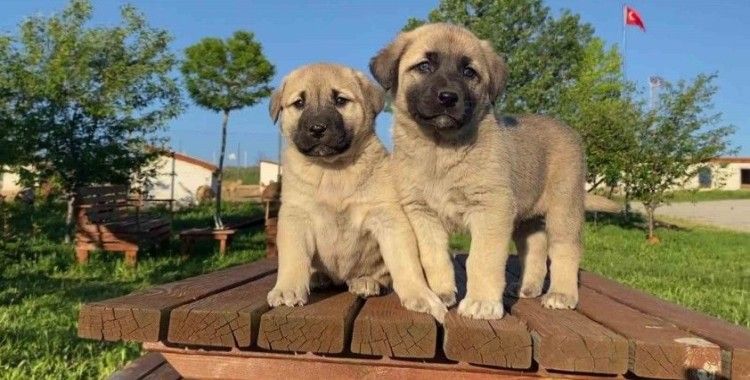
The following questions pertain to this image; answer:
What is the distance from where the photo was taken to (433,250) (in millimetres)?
3287

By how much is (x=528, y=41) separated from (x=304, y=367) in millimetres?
28243

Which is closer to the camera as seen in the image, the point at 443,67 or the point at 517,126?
the point at 443,67

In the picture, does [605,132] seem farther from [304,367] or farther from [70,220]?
[304,367]

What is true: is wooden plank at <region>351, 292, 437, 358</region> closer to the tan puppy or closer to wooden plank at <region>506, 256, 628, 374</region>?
wooden plank at <region>506, 256, 628, 374</region>

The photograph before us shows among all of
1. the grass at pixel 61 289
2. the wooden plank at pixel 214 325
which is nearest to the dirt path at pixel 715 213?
the grass at pixel 61 289

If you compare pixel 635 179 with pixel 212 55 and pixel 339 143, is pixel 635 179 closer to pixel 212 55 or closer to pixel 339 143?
pixel 212 55

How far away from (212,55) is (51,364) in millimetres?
14020

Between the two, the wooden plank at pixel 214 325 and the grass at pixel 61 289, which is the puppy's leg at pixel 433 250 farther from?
the grass at pixel 61 289

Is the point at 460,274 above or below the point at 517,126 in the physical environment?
below

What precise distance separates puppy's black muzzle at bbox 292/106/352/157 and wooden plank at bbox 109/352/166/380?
119 centimetres

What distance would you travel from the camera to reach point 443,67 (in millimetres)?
3432

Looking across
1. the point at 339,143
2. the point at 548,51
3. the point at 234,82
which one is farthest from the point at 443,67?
the point at 548,51

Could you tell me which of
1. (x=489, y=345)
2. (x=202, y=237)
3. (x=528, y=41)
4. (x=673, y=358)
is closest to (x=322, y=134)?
(x=489, y=345)

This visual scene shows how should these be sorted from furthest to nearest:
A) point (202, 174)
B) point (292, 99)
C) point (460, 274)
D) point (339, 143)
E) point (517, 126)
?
point (202, 174)
point (460, 274)
point (517, 126)
point (292, 99)
point (339, 143)
